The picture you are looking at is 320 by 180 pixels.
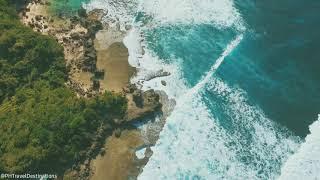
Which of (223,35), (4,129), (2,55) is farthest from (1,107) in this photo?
(223,35)

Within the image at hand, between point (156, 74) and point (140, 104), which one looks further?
point (156, 74)

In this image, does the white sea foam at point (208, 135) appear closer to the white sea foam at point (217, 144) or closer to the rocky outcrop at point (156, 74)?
the white sea foam at point (217, 144)

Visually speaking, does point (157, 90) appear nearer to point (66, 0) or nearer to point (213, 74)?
point (213, 74)

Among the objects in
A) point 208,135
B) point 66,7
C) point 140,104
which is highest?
point 66,7

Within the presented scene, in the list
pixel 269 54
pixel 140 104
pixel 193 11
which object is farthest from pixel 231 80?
pixel 193 11

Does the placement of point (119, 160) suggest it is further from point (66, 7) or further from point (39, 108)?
point (66, 7)

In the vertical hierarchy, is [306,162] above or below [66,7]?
below

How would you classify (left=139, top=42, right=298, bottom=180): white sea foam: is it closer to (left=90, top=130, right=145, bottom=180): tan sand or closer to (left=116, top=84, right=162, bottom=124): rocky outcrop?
(left=90, top=130, right=145, bottom=180): tan sand
